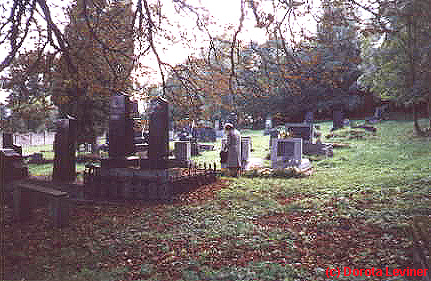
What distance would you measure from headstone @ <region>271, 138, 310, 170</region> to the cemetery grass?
15.1 ft

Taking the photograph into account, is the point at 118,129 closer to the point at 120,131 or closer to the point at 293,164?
the point at 120,131

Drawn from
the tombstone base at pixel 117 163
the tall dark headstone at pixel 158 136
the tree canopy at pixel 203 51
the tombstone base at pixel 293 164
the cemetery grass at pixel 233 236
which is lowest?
the cemetery grass at pixel 233 236

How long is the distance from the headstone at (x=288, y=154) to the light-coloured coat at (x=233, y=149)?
A: 2445 millimetres

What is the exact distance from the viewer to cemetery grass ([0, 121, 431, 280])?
4633 mm

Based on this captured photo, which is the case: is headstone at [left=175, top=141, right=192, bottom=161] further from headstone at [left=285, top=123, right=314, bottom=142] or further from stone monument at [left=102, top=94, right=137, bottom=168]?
headstone at [left=285, top=123, right=314, bottom=142]

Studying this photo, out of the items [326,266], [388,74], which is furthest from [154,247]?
[388,74]

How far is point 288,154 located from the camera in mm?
14328

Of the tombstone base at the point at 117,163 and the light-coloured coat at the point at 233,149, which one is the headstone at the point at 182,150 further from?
the tombstone base at the point at 117,163

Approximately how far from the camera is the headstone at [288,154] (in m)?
13.9

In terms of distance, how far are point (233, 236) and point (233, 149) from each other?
6901 millimetres

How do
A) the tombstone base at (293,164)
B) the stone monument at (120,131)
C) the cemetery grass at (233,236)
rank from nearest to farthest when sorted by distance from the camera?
the cemetery grass at (233,236)
the stone monument at (120,131)
the tombstone base at (293,164)

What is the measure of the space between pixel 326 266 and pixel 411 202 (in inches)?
124

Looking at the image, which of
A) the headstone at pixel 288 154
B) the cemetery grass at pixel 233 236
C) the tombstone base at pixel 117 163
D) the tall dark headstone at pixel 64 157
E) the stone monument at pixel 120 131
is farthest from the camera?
the headstone at pixel 288 154

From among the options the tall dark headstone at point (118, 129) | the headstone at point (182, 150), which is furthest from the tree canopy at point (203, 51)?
the headstone at point (182, 150)
